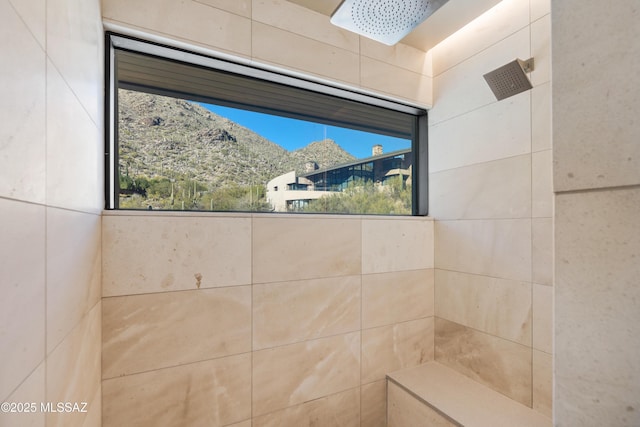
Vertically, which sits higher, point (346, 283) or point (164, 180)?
point (164, 180)

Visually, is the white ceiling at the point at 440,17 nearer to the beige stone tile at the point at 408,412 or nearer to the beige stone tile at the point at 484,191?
the beige stone tile at the point at 484,191

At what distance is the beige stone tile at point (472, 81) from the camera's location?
55.2 inches

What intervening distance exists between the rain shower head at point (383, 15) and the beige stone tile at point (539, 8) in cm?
62

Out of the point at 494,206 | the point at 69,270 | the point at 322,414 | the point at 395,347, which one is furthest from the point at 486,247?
the point at 69,270

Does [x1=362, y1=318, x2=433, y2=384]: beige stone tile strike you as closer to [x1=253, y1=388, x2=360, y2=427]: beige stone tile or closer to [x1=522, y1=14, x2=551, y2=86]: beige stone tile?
[x1=253, y1=388, x2=360, y2=427]: beige stone tile

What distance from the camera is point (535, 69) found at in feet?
4.31

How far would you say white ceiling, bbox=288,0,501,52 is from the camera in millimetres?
1457

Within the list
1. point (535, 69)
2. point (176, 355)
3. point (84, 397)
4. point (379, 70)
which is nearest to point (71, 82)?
point (84, 397)

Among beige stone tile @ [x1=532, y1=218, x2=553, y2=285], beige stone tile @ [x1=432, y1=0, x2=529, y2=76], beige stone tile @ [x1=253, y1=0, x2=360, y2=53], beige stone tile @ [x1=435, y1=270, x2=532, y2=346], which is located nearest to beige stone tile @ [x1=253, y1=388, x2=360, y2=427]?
beige stone tile @ [x1=435, y1=270, x2=532, y2=346]

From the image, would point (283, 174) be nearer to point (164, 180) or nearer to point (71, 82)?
point (164, 180)

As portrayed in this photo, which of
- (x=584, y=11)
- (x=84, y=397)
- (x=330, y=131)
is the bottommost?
(x=84, y=397)

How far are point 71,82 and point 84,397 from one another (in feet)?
2.82

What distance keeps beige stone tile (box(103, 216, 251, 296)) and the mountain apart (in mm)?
254

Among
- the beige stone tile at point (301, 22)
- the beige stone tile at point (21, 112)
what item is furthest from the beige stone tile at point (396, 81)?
the beige stone tile at point (21, 112)
